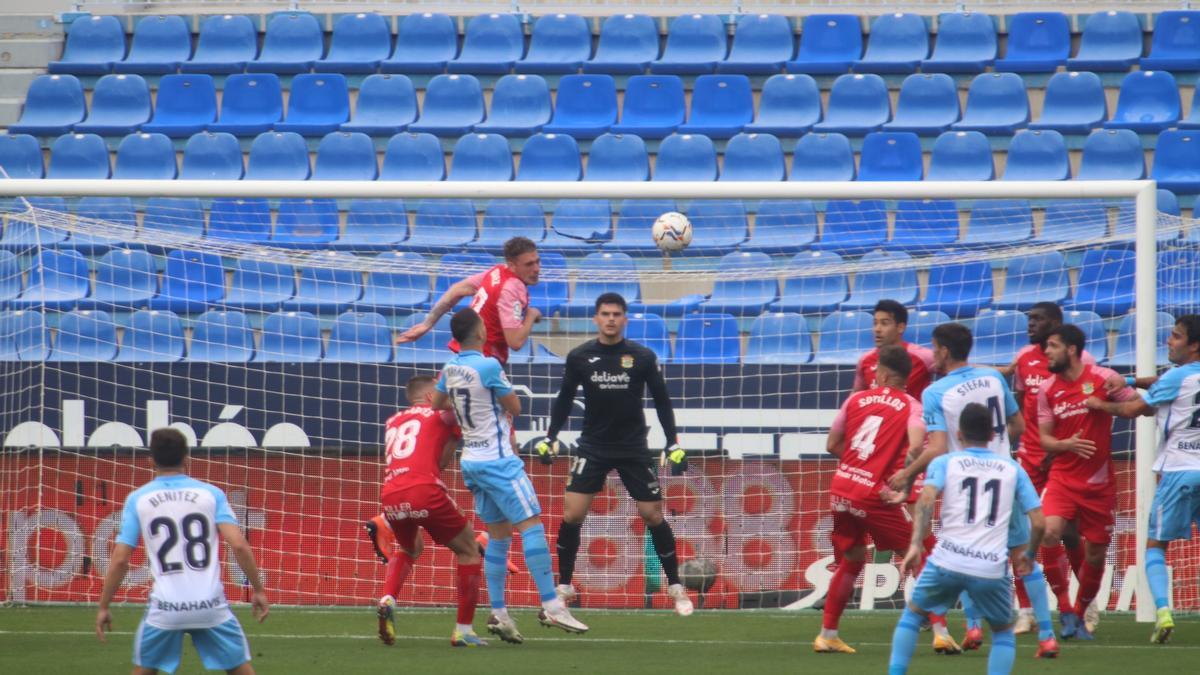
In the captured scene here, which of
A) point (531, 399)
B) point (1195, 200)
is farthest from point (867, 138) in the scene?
point (531, 399)

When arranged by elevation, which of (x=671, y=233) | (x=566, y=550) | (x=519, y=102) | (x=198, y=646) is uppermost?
(x=519, y=102)

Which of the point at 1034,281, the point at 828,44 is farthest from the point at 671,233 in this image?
the point at 828,44

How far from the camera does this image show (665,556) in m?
9.09

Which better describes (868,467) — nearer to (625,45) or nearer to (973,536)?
(973,536)

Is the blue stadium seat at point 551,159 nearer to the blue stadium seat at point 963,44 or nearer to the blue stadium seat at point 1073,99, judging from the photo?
the blue stadium seat at point 963,44

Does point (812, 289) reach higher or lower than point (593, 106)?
lower

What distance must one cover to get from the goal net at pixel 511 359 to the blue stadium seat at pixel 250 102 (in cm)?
289

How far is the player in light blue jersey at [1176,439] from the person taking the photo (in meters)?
8.02

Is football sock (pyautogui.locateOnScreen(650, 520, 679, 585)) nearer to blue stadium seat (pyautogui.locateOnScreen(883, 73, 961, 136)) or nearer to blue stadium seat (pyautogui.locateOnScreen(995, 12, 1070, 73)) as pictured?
blue stadium seat (pyautogui.locateOnScreen(883, 73, 961, 136))

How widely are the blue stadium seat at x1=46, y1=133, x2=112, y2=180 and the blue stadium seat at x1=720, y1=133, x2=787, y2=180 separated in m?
6.54

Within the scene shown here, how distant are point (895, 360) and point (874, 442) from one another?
0.46 meters

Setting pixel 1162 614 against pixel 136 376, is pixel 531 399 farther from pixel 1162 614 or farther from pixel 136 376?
pixel 1162 614

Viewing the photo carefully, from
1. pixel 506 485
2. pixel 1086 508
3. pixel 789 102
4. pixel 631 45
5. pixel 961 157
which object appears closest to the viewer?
pixel 506 485

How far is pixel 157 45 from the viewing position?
16359 mm
